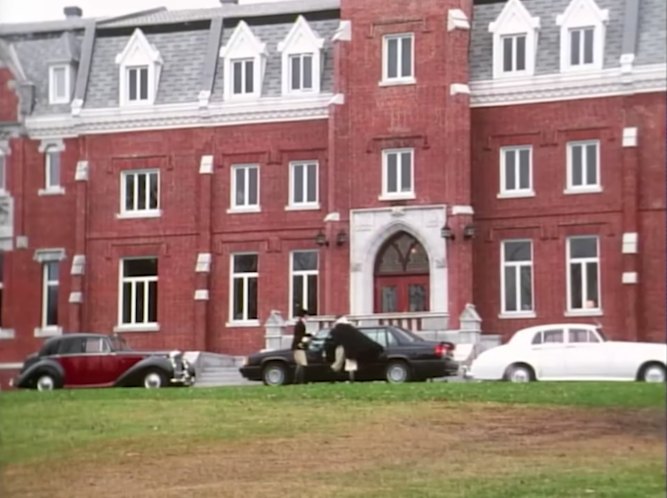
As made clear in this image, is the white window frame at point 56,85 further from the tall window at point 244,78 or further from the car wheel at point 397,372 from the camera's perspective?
the car wheel at point 397,372

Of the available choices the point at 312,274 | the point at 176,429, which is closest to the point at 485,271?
the point at 312,274

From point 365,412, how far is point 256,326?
370 millimetres

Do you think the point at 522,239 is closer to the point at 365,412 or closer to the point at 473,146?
the point at 473,146

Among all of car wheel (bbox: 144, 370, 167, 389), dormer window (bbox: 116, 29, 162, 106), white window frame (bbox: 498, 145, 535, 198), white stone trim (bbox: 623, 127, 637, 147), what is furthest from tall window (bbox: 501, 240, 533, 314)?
dormer window (bbox: 116, 29, 162, 106)

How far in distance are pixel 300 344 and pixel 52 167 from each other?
2.83ft

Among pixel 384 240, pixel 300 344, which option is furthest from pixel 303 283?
pixel 384 240

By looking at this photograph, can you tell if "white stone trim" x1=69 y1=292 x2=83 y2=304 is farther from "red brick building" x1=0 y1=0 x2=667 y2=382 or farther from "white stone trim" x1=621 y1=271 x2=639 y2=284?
"white stone trim" x1=621 y1=271 x2=639 y2=284

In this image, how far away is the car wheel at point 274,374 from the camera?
3.88 meters

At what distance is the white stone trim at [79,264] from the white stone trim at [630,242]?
1491mm

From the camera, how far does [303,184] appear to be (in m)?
3.95

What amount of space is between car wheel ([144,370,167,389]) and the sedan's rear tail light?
780 mm

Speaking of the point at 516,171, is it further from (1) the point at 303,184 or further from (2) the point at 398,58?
(1) the point at 303,184

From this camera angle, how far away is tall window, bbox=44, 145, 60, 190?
4.12 metres

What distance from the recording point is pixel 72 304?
13.9 feet
